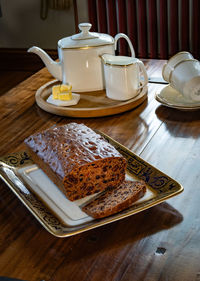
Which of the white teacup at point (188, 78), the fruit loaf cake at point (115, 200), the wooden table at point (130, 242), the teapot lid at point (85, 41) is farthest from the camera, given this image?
the teapot lid at point (85, 41)

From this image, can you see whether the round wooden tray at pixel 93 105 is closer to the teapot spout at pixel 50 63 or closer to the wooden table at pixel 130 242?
the teapot spout at pixel 50 63

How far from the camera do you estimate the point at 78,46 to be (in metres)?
1.51

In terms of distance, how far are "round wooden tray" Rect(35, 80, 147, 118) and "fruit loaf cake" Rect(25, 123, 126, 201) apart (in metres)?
0.35

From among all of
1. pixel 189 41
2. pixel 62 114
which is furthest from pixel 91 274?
pixel 189 41

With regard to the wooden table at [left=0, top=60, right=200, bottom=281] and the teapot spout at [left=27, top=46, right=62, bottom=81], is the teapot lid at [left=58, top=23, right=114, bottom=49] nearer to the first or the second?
the teapot spout at [left=27, top=46, right=62, bottom=81]

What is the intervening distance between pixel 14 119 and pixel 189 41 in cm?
221

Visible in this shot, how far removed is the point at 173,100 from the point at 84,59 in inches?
13.4

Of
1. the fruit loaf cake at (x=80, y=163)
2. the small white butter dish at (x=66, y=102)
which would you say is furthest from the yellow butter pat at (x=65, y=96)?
the fruit loaf cake at (x=80, y=163)

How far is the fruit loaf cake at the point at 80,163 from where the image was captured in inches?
37.2

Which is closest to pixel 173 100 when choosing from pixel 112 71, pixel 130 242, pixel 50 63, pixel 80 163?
pixel 112 71

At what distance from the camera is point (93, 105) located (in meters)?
1.47

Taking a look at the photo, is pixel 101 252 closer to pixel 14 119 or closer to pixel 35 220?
pixel 35 220

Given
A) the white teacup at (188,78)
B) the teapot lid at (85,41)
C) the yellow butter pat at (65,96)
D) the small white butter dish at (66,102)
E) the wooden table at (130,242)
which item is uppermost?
the teapot lid at (85,41)

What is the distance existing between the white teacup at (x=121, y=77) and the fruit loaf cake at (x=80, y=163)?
1.37ft
